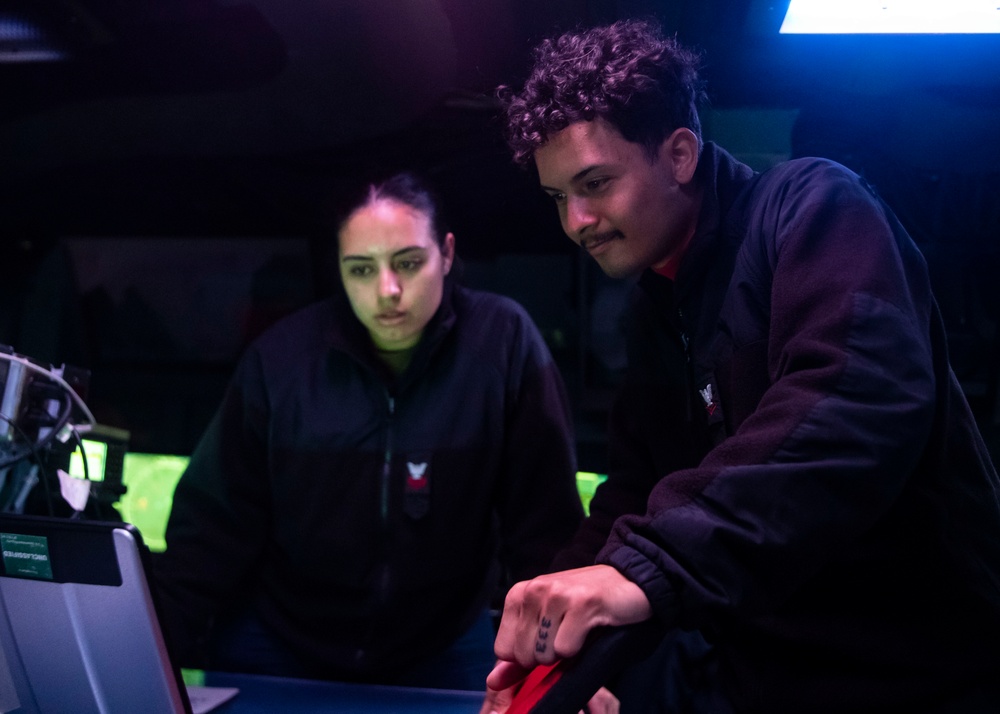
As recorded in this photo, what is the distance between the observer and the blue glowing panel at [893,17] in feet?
4.79

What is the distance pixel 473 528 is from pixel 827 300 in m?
1.09

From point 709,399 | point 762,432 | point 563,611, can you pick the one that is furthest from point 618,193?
point 563,611

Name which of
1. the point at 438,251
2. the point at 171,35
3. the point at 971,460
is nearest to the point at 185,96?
the point at 171,35

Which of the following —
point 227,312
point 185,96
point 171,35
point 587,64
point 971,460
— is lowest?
point 971,460

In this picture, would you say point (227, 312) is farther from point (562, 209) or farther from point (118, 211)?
point (562, 209)

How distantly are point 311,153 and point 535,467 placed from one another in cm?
93

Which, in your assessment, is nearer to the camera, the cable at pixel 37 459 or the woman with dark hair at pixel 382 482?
the cable at pixel 37 459

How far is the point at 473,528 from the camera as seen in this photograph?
1.74 meters

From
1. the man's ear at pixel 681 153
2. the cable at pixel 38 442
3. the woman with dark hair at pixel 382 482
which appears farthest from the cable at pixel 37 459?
the man's ear at pixel 681 153

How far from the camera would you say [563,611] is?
27.1 inches

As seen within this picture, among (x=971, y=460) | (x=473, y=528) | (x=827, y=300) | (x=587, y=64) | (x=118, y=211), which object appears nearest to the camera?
(x=827, y=300)

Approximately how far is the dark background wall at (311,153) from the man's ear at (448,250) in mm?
26

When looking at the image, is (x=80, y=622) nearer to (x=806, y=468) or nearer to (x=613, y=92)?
(x=806, y=468)

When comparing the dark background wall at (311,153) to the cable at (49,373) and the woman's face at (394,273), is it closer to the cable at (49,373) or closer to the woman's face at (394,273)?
the woman's face at (394,273)
